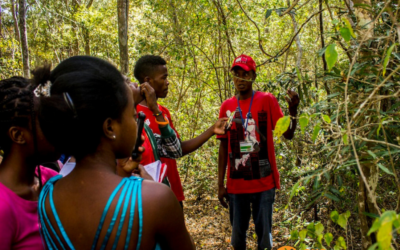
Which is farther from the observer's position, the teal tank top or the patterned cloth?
the patterned cloth

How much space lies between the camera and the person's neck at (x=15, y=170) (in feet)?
5.03

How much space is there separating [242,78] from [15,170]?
2.27m

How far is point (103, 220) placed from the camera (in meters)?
1.18

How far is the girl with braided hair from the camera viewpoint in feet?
4.71

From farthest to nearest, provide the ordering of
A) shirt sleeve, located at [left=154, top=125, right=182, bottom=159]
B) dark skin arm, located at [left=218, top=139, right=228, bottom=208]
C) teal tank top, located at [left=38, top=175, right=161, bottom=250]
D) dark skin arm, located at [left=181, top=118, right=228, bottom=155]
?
dark skin arm, located at [left=218, top=139, right=228, bottom=208]
dark skin arm, located at [left=181, top=118, right=228, bottom=155]
shirt sleeve, located at [left=154, top=125, right=182, bottom=159]
teal tank top, located at [left=38, top=175, right=161, bottom=250]

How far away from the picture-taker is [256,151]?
125 inches

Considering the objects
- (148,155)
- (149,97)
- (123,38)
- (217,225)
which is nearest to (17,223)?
(148,155)

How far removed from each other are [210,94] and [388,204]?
4.02 m

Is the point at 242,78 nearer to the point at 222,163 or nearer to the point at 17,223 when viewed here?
the point at 222,163

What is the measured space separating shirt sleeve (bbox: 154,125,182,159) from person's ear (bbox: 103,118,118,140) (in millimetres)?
1277

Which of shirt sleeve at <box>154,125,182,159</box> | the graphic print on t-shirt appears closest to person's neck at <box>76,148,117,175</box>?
shirt sleeve at <box>154,125,182,159</box>

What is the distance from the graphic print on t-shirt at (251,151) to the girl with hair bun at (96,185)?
193cm

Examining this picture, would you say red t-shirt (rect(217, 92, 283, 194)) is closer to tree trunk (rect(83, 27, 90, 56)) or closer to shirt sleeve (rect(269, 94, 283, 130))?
shirt sleeve (rect(269, 94, 283, 130))

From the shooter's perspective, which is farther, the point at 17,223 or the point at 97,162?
the point at 17,223
